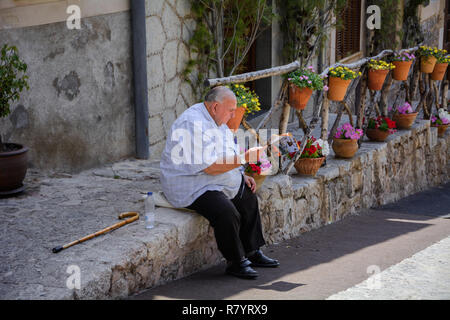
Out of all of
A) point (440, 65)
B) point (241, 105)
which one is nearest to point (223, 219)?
point (241, 105)

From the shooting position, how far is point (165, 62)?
663cm

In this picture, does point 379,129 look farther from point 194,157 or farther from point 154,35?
point 194,157

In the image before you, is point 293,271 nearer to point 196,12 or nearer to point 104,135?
point 104,135

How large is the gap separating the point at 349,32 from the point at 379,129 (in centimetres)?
389

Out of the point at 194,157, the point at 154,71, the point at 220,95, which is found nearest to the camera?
the point at 194,157

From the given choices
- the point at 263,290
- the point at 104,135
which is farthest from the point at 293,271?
the point at 104,135

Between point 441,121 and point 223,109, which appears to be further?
point 441,121

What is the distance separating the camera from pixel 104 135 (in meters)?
6.09

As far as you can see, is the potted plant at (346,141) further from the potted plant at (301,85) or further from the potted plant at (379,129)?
the potted plant at (301,85)

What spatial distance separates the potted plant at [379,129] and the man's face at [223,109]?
3.79 metres

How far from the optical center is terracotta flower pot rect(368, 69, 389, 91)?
7.15 metres

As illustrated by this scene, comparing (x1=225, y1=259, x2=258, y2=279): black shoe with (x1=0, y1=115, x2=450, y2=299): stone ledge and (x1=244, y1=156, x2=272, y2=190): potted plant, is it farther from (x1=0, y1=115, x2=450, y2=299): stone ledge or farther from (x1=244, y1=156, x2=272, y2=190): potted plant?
(x1=244, y1=156, x2=272, y2=190): potted plant

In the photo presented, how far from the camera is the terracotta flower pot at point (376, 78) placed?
715 cm

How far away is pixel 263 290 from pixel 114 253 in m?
0.98
